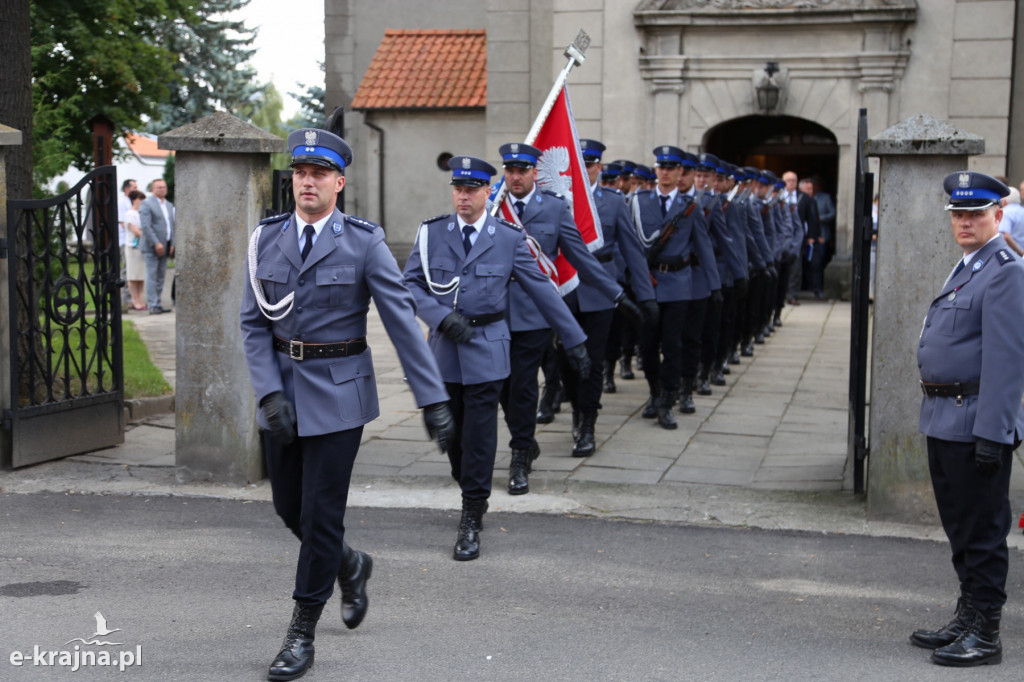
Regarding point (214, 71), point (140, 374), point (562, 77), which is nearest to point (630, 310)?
point (562, 77)

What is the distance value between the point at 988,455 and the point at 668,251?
18.1 ft

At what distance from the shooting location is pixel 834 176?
22.7 metres

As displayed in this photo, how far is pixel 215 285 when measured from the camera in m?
7.61

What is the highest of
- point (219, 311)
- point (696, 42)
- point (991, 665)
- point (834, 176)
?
point (696, 42)

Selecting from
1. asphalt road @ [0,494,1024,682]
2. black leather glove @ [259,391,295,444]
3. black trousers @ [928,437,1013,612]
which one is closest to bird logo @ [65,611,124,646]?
asphalt road @ [0,494,1024,682]

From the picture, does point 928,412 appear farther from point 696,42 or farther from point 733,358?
point 696,42

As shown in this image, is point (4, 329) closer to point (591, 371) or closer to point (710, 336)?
point (591, 371)

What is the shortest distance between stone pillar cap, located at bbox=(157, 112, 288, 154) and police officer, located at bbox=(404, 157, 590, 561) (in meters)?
1.44

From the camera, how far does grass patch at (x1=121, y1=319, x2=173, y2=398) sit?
10.5 meters

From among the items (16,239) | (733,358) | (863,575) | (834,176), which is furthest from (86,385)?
(834,176)

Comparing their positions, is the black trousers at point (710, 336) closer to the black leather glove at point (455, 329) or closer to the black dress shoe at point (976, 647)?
the black leather glove at point (455, 329)

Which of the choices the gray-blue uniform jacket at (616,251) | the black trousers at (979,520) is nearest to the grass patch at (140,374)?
the gray-blue uniform jacket at (616,251)

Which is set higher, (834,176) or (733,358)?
(834,176)

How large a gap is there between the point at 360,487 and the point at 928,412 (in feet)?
12.3
